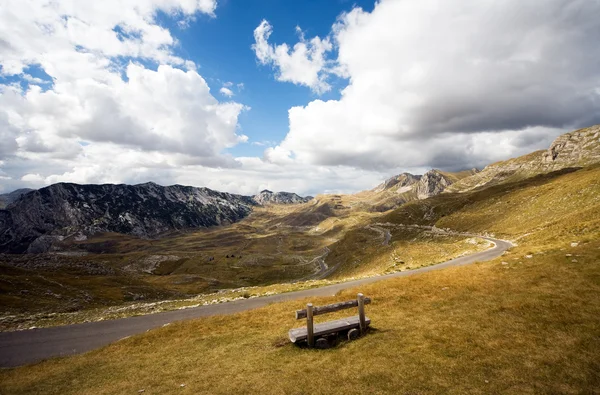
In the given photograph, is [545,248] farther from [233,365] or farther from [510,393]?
[233,365]

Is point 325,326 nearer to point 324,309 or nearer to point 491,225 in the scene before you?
point 324,309

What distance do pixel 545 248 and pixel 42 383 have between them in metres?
46.1

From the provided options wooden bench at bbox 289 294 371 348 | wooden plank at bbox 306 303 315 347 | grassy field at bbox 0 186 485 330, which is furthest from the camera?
grassy field at bbox 0 186 485 330

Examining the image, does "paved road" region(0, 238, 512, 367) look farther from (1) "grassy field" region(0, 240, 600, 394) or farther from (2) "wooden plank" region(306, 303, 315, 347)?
(2) "wooden plank" region(306, 303, 315, 347)

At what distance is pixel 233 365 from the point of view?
15359mm

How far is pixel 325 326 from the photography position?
671 inches

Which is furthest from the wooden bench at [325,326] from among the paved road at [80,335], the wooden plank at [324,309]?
the paved road at [80,335]

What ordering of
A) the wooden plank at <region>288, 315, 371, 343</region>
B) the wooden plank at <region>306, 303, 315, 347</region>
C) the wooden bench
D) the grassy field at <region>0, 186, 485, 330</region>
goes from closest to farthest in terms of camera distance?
1. the wooden plank at <region>306, 303, 315, 347</region>
2. the wooden bench
3. the wooden plank at <region>288, 315, 371, 343</region>
4. the grassy field at <region>0, 186, 485, 330</region>

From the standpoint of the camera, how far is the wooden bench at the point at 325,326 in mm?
15945

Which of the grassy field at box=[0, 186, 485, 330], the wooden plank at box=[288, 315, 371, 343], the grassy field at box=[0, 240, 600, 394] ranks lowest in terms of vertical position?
the grassy field at box=[0, 186, 485, 330]

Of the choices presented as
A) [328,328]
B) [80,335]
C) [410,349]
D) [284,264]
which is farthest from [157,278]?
[410,349]

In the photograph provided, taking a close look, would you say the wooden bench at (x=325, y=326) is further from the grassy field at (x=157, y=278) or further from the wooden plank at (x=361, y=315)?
the grassy field at (x=157, y=278)

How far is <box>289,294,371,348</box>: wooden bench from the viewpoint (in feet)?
52.3

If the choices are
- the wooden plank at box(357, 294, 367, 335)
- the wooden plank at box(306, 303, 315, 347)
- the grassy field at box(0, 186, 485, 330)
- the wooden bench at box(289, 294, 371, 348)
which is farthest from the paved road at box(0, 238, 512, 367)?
the wooden plank at box(357, 294, 367, 335)
